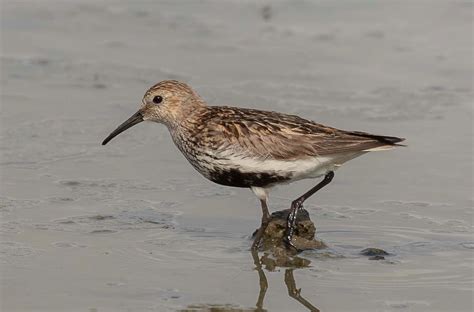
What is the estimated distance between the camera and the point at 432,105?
1488cm

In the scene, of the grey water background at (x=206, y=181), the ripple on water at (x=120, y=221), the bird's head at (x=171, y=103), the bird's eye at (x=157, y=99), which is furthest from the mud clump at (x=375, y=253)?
the bird's eye at (x=157, y=99)

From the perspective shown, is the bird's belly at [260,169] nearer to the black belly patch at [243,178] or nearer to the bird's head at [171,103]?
the black belly patch at [243,178]

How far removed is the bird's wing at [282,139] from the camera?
1073 centimetres

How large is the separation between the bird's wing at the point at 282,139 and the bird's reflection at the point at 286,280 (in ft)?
3.02

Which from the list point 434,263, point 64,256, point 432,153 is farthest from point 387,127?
point 64,256

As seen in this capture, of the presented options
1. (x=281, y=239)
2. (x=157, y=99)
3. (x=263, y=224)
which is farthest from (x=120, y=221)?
(x=281, y=239)

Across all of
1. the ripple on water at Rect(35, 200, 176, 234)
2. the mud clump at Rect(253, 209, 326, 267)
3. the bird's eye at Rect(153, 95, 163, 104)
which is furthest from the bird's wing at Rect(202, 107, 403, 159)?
the ripple on water at Rect(35, 200, 176, 234)

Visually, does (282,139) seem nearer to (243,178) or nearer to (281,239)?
(243,178)

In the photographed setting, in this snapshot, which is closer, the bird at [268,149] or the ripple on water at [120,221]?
the bird at [268,149]

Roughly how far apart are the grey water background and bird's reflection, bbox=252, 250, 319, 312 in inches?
2.4

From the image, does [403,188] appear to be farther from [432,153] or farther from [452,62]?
[452,62]

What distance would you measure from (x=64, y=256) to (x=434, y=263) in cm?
314

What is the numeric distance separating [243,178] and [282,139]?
1.61 ft

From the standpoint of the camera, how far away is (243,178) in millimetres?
10875
